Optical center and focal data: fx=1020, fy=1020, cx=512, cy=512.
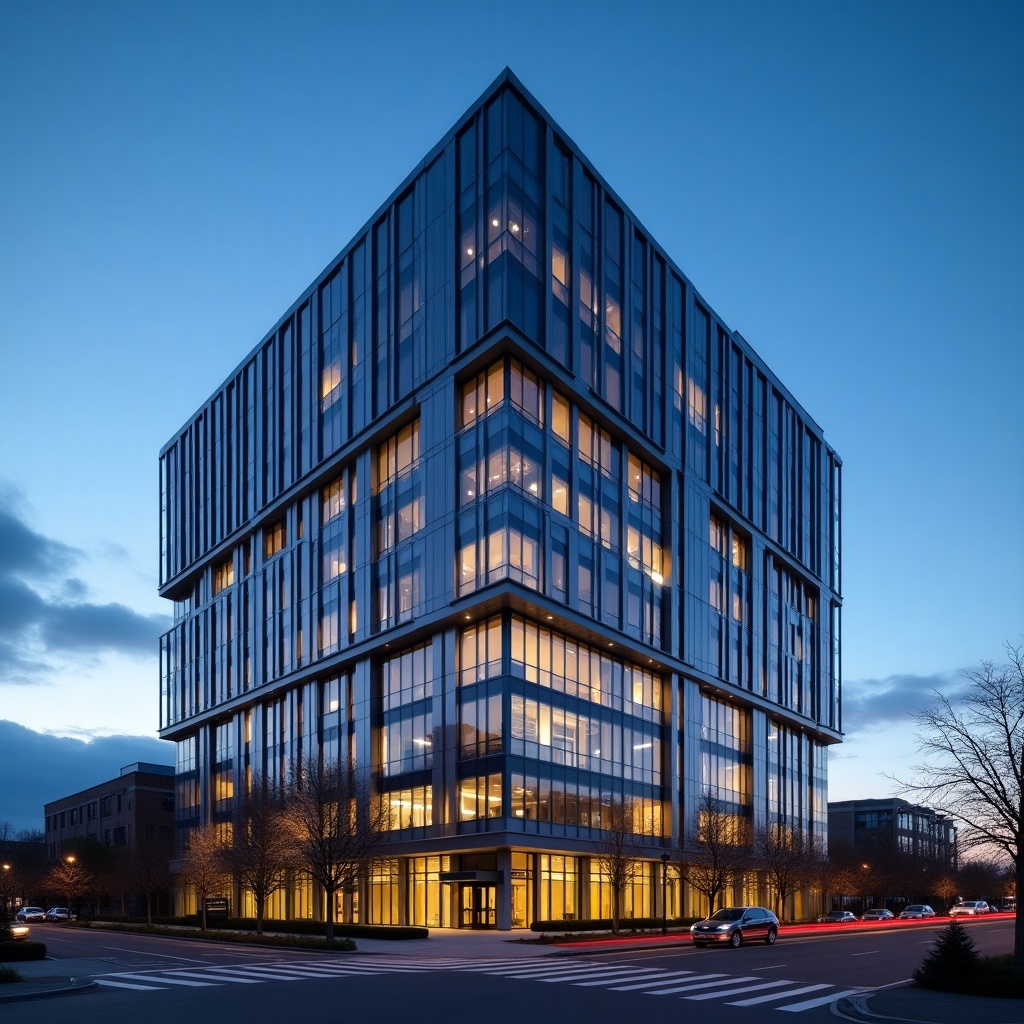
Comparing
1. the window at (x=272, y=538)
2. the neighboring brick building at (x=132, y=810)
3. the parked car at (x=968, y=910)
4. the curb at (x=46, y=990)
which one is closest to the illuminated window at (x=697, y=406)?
→ the window at (x=272, y=538)

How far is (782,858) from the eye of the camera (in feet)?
233

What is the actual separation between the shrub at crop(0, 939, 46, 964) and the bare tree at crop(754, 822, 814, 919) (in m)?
50.3

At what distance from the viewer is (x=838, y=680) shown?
99.5 m

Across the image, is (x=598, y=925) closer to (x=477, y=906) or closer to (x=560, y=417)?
(x=477, y=906)

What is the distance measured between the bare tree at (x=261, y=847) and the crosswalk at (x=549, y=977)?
19.2 metres

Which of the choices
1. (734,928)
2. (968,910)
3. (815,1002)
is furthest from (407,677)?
(968,910)

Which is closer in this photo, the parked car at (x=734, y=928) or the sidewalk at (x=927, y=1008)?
the sidewalk at (x=927, y=1008)

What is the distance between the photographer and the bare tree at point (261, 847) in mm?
53312

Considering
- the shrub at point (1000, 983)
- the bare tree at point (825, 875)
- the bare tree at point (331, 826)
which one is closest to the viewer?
the shrub at point (1000, 983)

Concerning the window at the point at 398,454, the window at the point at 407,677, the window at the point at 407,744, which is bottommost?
the window at the point at 407,744

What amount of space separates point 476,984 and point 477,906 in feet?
100

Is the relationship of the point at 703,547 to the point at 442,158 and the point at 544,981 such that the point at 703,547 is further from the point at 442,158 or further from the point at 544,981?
the point at 544,981

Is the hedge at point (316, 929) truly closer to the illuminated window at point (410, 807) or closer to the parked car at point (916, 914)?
the illuminated window at point (410, 807)

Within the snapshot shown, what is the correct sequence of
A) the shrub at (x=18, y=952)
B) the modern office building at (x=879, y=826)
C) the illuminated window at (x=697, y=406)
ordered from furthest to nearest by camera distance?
the modern office building at (x=879, y=826), the illuminated window at (x=697, y=406), the shrub at (x=18, y=952)
